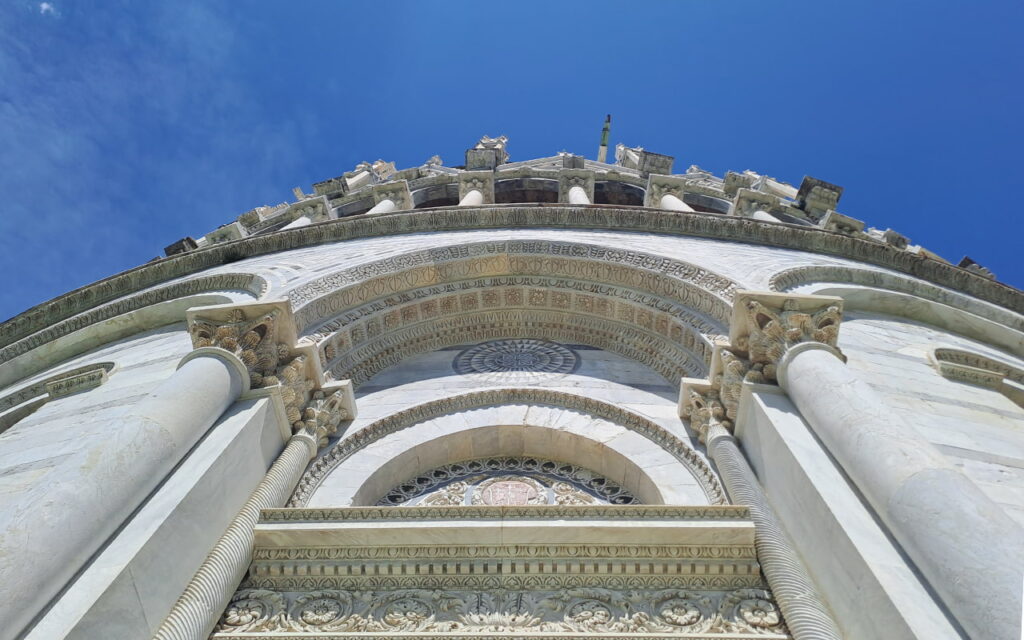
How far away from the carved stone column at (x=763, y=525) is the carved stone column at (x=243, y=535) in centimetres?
431

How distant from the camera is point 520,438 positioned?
28.3 feet

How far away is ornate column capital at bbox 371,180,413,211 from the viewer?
63.9ft

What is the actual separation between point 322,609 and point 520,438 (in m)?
3.51

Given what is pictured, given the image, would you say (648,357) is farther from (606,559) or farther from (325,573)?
(325,573)

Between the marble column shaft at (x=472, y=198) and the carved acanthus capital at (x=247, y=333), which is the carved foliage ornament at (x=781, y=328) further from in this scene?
the marble column shaft at (x=472, y=198)

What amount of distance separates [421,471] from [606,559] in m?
3.18

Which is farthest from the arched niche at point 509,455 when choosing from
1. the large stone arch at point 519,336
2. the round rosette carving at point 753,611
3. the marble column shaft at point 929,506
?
the marble column shaft at point 929,506

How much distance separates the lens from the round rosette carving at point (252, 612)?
217 inches

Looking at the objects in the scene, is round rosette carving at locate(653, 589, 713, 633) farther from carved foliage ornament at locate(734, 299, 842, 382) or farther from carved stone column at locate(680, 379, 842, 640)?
carved foliage ornament at locate(734, 299, 842, 382)

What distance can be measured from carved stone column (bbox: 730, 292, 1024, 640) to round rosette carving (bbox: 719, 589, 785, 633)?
1218 millimetres

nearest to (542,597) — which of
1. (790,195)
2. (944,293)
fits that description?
(944,293)

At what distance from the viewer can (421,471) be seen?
8367 mm

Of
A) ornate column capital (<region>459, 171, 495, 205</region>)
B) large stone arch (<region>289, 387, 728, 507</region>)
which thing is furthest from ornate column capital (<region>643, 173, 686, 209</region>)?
large stone arch (<region>289, 387, 728, 507</region>)

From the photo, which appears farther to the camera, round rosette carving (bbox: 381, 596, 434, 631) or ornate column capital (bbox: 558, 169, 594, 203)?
ornate column capital (bbox: 558, 169, 594, 203)
